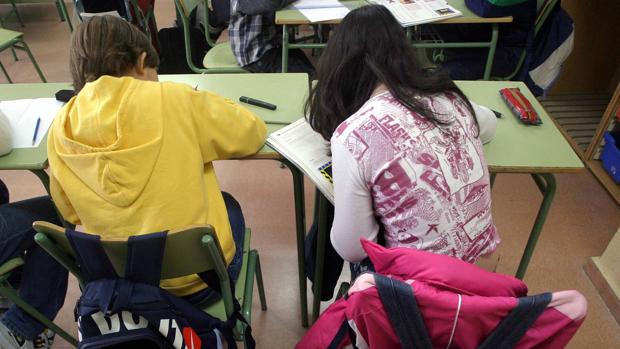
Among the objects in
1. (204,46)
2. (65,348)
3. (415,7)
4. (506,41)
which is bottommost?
(65,348)

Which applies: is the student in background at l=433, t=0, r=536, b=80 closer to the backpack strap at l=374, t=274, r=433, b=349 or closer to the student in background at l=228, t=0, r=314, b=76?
the student in background at l=228, t=0, r=314, b=76

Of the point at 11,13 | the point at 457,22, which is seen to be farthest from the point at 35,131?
the point at 11,13

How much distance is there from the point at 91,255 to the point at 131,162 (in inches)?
7.6

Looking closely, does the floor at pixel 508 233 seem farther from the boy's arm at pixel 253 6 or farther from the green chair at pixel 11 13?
the green chair at pixel 11 13

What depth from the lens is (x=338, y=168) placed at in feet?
3.02

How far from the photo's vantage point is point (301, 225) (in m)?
1.38

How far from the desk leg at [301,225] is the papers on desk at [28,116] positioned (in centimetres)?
75

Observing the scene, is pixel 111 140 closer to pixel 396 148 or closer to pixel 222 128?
pixel 222 128

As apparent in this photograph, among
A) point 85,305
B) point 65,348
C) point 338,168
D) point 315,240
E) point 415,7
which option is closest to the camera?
point 85,305

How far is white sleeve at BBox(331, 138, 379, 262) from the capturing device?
2.94 ft

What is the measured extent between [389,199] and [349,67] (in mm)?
323

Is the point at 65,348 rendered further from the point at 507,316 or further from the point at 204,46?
the point at 204,46

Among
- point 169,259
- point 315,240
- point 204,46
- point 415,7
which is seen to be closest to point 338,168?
point 169,259

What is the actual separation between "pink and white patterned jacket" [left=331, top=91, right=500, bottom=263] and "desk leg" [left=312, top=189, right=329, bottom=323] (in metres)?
0.26
